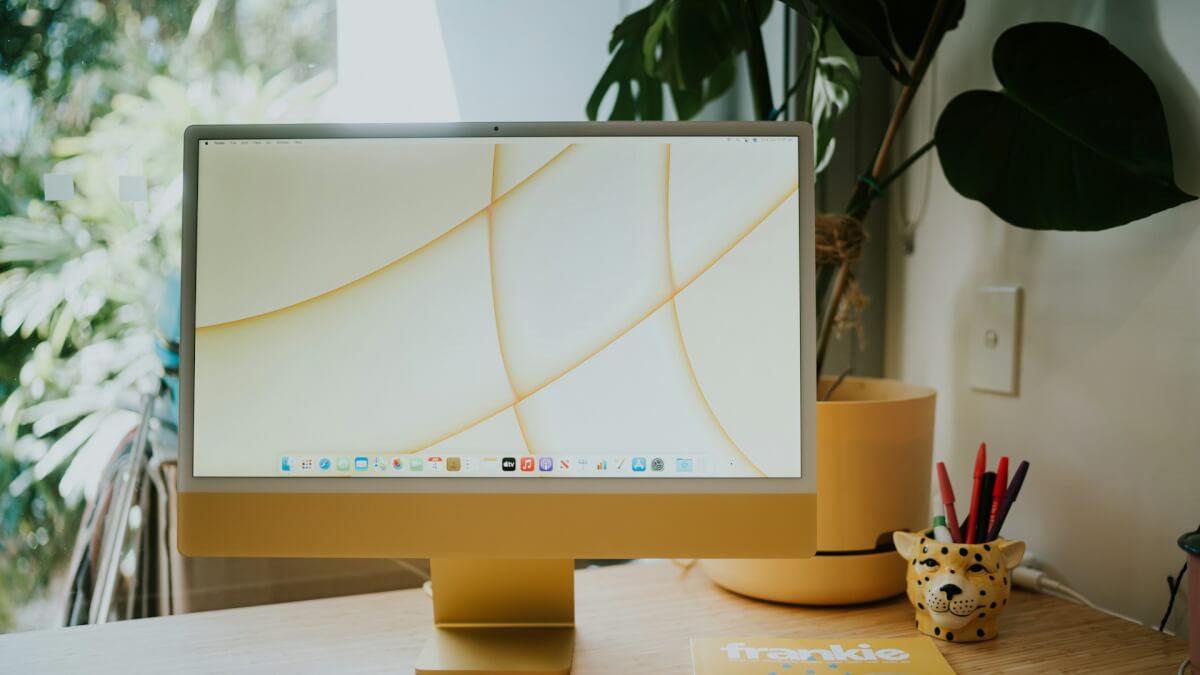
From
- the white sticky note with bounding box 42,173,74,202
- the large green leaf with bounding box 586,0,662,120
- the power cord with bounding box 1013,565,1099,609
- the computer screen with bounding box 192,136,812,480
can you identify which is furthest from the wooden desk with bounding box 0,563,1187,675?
the large green leaf with bounding box 586,0,662,120

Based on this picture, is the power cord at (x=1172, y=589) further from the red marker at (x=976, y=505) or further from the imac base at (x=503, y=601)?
the imac base at (x=503, y=601)

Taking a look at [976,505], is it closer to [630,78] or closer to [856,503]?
[856,503]

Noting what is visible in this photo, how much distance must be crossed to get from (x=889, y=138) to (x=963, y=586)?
1.55ft

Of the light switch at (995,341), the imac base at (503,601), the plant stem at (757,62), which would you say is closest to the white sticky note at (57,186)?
the imac base at (503,601)

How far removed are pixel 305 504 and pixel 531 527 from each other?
0.19 metres

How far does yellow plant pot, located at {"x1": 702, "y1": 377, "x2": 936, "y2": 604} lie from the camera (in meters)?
0.82

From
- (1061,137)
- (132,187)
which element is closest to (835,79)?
(1061,137)

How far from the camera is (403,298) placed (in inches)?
27.2

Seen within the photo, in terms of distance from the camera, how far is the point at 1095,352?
Result: 2.81 feet

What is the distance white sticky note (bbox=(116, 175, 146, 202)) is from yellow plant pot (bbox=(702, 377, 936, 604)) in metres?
0.75

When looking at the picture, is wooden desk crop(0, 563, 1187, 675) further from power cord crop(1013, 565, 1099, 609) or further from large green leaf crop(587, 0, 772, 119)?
large green leaf crop(587, 0, 772, 119)

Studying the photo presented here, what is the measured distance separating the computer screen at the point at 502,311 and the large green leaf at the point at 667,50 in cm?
31

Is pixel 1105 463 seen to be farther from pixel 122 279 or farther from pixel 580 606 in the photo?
pixel 122 279

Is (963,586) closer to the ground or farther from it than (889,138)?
closer to the ground
